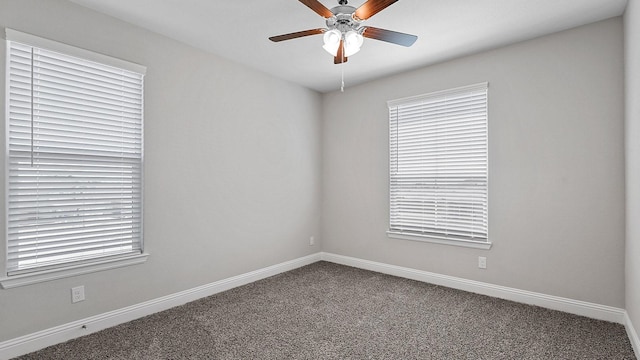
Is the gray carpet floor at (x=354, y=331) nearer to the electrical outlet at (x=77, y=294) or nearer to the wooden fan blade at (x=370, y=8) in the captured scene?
the electrical outlet at (x=77, y=294)

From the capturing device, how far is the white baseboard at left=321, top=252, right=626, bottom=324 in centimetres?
272

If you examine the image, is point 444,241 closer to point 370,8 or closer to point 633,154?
point 633,154

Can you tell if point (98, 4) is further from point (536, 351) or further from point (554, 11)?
point (536, 351)

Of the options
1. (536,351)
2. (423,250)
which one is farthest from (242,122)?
(536,351)

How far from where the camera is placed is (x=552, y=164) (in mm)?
2957

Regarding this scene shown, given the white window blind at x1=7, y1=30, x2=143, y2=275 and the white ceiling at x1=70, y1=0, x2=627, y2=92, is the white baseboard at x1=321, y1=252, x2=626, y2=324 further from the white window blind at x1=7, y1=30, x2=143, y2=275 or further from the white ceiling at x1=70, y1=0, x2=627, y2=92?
the white window blind at x1=7, y1=30, x2=143, y2=275

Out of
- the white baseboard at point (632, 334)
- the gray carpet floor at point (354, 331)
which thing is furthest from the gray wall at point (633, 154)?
the gray carpet floor at point (354, 331)

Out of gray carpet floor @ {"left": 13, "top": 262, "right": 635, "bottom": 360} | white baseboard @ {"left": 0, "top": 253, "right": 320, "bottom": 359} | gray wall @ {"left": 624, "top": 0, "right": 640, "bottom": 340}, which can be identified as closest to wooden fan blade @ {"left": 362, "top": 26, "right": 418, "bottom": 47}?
gray wall @ {"left": 624, "top": 0, "right": 640, "bottom": 340}

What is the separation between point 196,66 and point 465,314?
11.6ft

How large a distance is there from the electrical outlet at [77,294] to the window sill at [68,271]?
0.11 m

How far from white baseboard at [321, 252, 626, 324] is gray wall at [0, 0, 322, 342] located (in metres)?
1.19

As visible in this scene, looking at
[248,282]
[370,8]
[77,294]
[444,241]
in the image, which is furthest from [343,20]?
[248,282]

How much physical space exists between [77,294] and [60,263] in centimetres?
29

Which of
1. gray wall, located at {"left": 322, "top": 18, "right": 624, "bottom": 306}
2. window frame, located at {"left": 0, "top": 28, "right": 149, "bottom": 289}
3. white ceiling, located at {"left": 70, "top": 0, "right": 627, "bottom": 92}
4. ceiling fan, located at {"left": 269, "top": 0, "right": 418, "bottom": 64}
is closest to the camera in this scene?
ceiling fan, located at {"left": 269, "top": 0, "right": 418, "bottom": 64}
